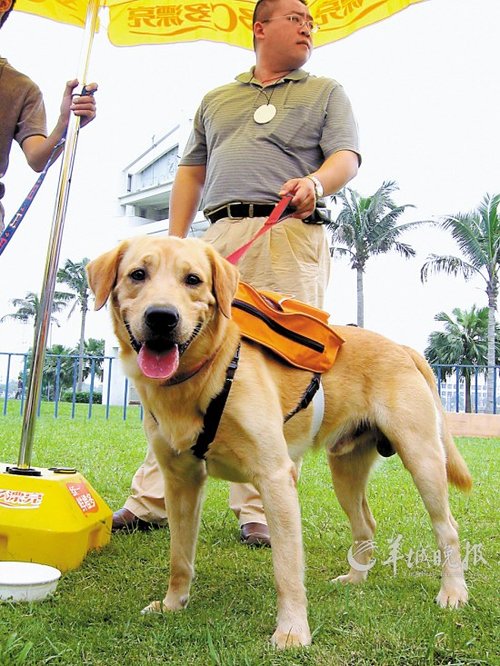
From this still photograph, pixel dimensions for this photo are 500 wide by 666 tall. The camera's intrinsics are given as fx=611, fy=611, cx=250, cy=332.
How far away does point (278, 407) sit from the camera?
248cm

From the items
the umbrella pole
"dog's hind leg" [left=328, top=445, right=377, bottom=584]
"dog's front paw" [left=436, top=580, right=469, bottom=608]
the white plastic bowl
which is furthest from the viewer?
the umbrella pole

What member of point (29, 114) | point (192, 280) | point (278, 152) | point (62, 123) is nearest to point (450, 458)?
point (192, 280)

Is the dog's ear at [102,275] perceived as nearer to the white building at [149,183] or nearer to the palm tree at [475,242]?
the palm tree at [475,242]

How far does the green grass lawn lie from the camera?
79.0 inches

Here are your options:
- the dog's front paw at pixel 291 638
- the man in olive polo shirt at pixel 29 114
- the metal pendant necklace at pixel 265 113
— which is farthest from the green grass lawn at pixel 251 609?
the metal pendant necklace at pixel 265 113

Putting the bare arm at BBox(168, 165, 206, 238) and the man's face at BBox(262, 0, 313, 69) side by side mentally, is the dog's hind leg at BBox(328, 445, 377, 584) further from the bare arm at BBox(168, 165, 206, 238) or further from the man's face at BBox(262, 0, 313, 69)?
the man's face at BBox(262, 0, 313, 69)

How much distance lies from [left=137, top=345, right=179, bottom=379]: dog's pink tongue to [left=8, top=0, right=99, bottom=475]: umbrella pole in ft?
4.62

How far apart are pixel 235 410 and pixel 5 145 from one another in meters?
2.21

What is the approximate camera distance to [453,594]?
2.67m

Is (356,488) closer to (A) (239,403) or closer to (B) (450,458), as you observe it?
(B) (450,458)

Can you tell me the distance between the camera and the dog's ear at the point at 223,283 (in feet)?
7.77

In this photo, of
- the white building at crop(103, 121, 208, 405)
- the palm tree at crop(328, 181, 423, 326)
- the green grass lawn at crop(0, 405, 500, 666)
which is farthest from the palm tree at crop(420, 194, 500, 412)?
the green grass lawn at crop(0, 405, 500, 666)

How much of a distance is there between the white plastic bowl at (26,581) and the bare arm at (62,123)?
7.04 feet

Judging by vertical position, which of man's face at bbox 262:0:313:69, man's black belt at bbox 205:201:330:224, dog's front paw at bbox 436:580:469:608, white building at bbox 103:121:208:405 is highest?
white building at bbox 103:121:208:405
